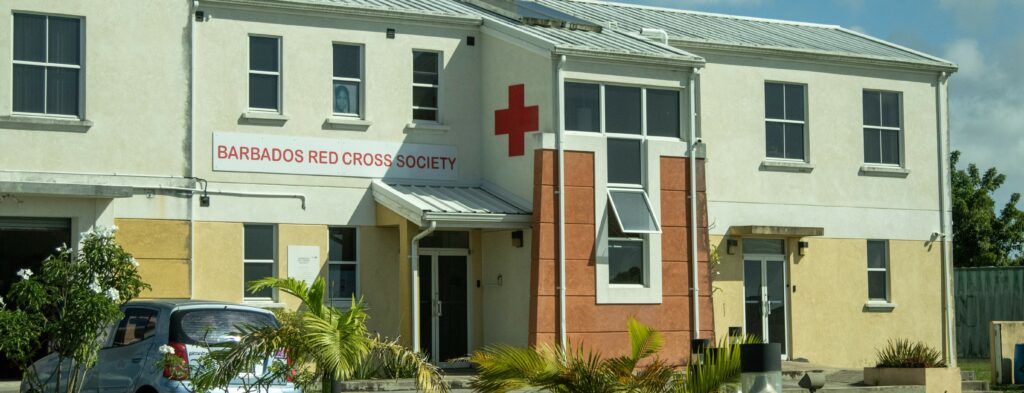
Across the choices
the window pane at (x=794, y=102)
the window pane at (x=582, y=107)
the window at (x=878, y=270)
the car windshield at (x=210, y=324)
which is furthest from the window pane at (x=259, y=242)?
the window at (x=878, y=270)

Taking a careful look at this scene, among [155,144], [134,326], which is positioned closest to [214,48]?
[155,144]

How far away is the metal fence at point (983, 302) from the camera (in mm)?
37031

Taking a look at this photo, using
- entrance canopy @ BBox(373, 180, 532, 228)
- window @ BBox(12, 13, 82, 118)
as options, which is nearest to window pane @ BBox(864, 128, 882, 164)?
entrance canopy @ BBox(373, 180, 532, 228)

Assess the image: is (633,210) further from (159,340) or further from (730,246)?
(159,340)

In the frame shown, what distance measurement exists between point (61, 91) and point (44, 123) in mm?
661

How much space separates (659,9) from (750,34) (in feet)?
8.44

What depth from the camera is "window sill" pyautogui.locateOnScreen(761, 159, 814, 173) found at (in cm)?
2880

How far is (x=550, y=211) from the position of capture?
81.0 feet

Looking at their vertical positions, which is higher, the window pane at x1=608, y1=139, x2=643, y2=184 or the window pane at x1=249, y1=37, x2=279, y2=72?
the window pane at x1=249, y1=37, x2=279, y2=72

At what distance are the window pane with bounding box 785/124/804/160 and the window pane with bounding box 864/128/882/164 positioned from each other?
1.62 meters

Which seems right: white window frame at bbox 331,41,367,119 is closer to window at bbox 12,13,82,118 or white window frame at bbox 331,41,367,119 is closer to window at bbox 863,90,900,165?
window at bbox 12,13,82,118

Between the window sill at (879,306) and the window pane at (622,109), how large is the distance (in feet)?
23.6

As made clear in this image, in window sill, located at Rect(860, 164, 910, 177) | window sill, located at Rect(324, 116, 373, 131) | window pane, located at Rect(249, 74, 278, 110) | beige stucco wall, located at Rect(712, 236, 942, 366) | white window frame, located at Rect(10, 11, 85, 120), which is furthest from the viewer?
window sill, located at Rect(860, 164, 910, 177)

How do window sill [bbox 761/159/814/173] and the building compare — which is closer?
the building
